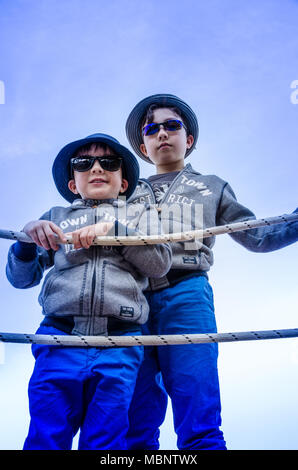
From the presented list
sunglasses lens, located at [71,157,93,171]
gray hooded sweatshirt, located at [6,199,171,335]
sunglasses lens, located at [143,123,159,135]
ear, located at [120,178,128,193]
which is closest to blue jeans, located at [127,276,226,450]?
gray hooded sweatshirt, located at [6,199,171,335]

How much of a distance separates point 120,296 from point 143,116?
128 cm

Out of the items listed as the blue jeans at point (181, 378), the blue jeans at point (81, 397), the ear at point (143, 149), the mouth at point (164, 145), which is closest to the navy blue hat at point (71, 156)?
the mouth at point (164, 145)

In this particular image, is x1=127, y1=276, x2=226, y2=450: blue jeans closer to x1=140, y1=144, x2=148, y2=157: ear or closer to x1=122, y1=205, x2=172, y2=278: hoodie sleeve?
x1=122, y1=205, x2=172, y2=278: hoodie sleeve

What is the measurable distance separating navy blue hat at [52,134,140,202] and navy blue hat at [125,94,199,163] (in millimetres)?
596

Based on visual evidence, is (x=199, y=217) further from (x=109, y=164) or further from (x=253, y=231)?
(x=109, y=164)

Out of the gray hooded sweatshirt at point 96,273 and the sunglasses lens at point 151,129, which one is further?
the sunglasses lens at point 151,129

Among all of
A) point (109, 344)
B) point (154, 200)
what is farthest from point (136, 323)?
point (154, 200)

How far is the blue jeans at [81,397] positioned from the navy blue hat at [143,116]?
138cm

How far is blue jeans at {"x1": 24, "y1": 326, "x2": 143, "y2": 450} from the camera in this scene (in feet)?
4.18

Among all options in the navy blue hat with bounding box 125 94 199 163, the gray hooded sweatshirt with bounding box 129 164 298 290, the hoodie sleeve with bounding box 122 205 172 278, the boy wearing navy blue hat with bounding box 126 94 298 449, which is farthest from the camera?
the navy blue hat with bounding box 125 94 199 163

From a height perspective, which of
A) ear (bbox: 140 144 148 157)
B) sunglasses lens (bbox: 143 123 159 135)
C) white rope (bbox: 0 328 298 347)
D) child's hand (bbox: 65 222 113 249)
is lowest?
white rope (bbox: 0 328 298 347)

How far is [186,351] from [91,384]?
470 millimetres

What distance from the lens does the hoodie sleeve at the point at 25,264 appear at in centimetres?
156

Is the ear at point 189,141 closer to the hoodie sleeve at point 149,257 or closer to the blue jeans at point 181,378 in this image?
the blue jeans at point 181,378
